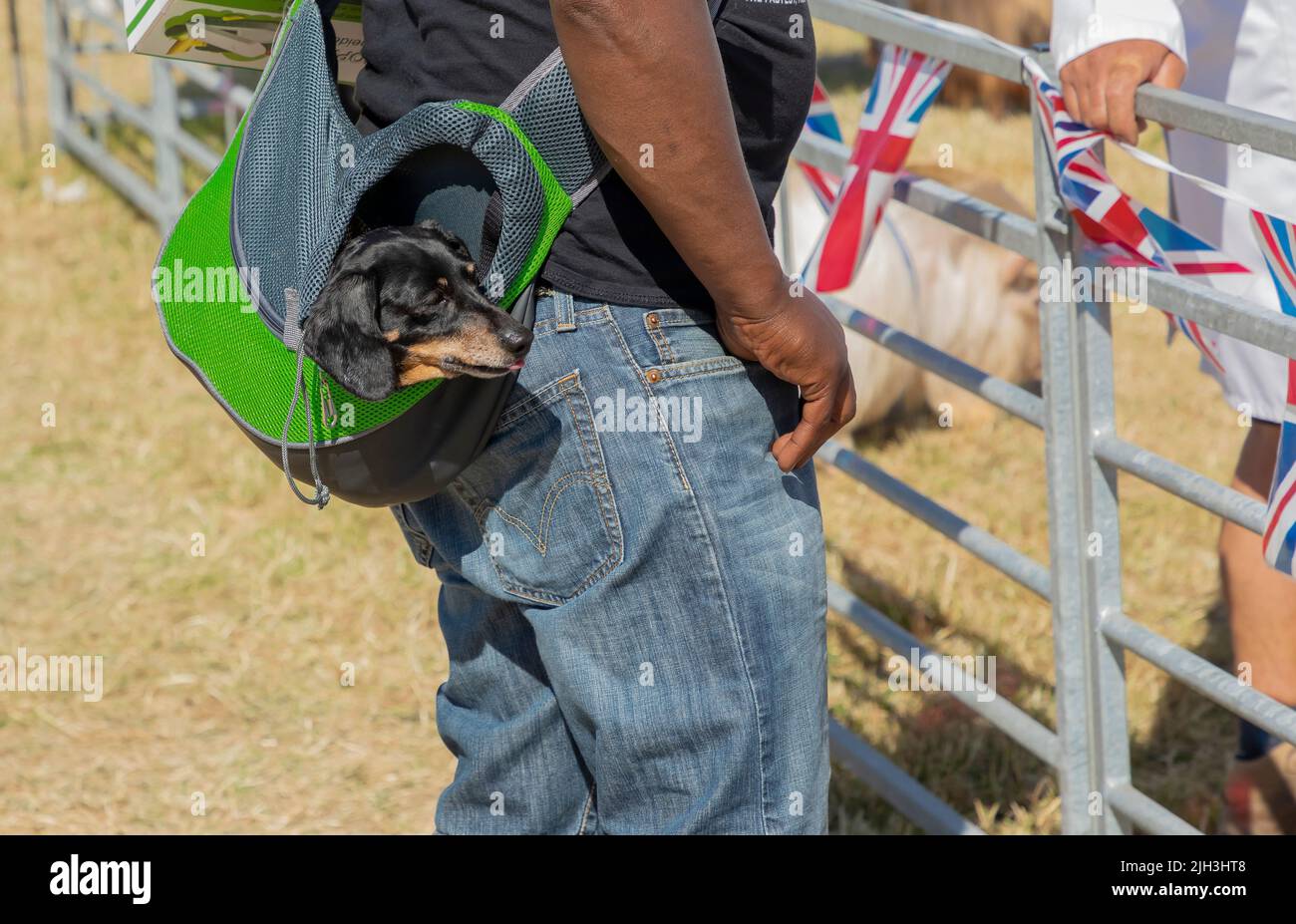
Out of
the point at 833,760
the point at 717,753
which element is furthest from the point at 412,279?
the point at 833,760

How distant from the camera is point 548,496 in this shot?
137 centimetres

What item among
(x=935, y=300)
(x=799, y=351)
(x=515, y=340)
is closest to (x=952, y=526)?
(x=799, y=351)

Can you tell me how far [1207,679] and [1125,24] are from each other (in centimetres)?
88

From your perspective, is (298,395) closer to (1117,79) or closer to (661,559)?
(661,559)

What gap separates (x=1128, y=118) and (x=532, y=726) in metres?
1.05

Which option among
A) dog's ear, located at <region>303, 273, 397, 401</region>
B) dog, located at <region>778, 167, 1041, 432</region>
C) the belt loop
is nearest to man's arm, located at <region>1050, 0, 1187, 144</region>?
the belt loop

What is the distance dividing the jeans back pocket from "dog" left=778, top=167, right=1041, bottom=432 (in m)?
2.97

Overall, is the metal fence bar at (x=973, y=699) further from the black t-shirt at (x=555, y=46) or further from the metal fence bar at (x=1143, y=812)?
the black t-shirt at (x=555, y=46)

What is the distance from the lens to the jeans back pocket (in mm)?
1339

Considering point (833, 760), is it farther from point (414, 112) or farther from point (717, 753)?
point (414, 112)

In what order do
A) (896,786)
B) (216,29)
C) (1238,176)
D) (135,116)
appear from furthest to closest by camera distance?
1. (135,116)
2. (896,786)
3. (1238,176)
4. (216,29)

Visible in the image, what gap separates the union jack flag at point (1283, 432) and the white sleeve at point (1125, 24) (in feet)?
1.00

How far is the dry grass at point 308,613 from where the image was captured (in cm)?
294

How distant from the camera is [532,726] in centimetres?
162
